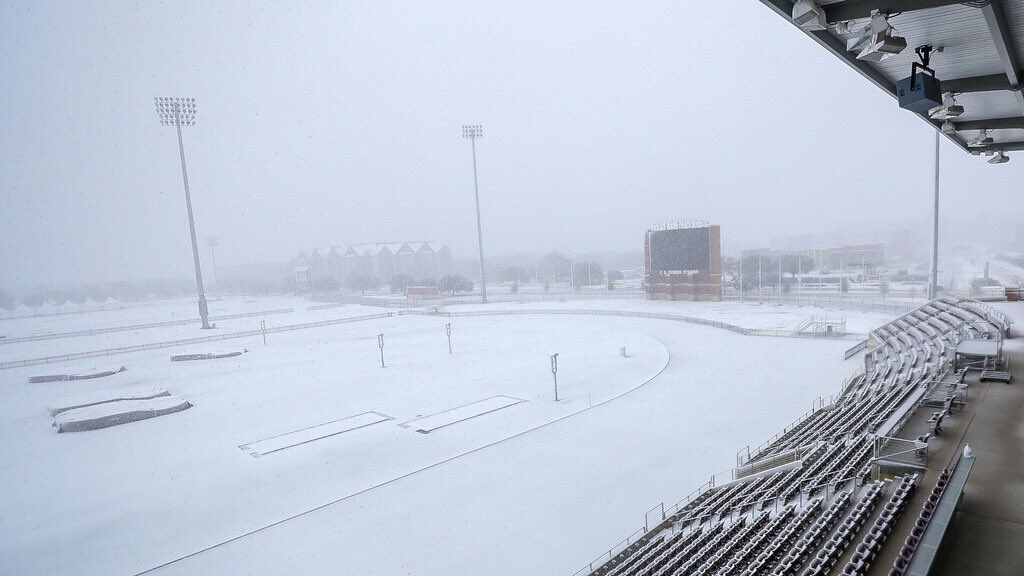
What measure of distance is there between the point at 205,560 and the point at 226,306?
54422 millimetres

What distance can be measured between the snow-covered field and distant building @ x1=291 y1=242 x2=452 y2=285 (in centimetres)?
4400

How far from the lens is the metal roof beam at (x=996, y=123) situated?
8.28 m

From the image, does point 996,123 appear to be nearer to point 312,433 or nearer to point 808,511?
point 808,511

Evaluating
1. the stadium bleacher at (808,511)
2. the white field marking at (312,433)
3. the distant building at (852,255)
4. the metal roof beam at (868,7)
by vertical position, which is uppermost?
the metal roof beam at (868,7)

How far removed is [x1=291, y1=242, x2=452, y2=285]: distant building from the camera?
68562mm

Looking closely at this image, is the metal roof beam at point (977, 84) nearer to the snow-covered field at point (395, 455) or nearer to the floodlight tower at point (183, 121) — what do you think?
the snow-covered field at point (395, 455)

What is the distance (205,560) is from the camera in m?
7.49

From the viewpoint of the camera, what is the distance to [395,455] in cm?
1148

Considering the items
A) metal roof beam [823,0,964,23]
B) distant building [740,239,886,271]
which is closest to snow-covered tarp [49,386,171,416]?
metal roof beam [823,0,964,23]

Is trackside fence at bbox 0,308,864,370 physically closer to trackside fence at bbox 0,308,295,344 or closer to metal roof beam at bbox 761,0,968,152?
trackside fence at bbox 0,308,295,344

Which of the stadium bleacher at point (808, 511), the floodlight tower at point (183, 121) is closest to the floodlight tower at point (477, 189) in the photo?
the floodlight tower at point (183, 121)

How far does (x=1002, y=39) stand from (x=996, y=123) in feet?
17.5

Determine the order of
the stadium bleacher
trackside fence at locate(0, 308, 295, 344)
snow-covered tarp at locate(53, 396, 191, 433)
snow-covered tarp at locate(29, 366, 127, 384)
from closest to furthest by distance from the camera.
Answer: the stadium bleacher
snow-covered tarp at locate(53, 396, 191, 433)
snow-covered tarp at locate(29, 366, 127, 384)
trackside fence at locate(0, 308, 295, 344)

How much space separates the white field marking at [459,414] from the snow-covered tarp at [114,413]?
1044 centimetres
